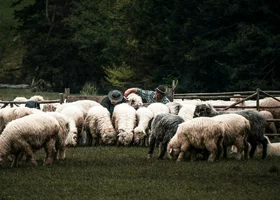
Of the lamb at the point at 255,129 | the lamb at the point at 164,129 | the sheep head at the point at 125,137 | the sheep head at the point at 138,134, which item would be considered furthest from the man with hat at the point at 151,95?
the lamb at the point at 255,129

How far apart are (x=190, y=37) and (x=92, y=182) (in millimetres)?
44302

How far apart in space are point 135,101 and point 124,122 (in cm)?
336

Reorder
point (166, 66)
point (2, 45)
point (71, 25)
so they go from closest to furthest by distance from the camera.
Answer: point (166, 66), point (71, 25), point (2, 45)

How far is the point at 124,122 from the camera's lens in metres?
22.5

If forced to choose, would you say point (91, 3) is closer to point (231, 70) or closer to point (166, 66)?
point (166, 66)

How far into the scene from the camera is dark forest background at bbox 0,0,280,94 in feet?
167

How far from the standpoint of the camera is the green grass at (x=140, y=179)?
1311 centimetres

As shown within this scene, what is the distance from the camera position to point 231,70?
5088 cm

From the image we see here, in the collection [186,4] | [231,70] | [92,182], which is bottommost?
[92,182]

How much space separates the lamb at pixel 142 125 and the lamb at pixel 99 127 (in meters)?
0.64

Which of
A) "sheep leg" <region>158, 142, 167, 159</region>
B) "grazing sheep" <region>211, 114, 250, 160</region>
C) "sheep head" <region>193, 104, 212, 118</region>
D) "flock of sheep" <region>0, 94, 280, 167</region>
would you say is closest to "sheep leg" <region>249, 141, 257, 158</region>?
"flock of sheep" <region>0, 94, 280, 167</region>

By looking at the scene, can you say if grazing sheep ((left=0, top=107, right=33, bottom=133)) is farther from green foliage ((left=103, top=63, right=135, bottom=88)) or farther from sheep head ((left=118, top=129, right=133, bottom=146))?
green foliage ((left=103, top=63, right=135, bottom=88))

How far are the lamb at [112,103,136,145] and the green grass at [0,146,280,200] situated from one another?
3.66 m

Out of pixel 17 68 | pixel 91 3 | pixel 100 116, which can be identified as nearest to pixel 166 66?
pixel 91 3
